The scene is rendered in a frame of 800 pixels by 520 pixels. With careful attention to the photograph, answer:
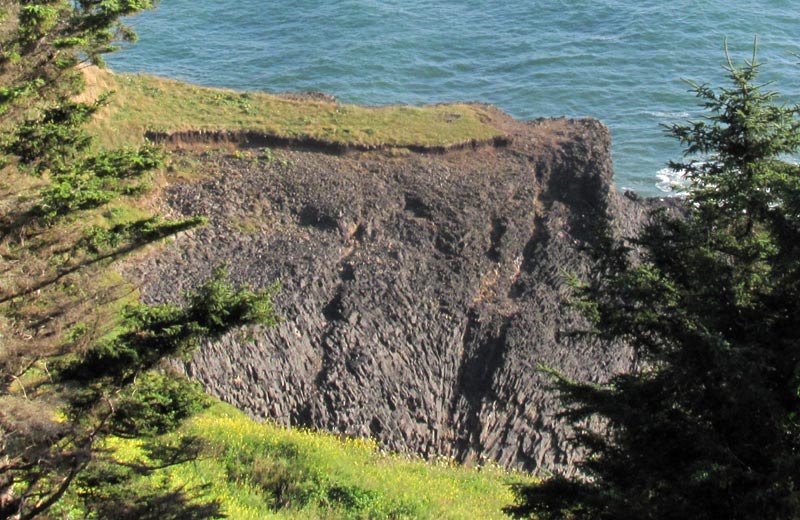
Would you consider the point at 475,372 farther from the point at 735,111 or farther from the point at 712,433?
the point at 712,433

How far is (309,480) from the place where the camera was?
16734 millimetres

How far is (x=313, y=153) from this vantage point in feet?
100

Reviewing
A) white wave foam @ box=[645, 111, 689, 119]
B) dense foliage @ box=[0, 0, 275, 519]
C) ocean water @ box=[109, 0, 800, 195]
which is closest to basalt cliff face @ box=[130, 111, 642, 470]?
dense foliage @ box=[0, 0, 275, 519]

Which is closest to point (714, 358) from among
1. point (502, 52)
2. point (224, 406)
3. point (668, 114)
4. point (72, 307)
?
point (72, 307)

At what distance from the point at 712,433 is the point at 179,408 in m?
6.00

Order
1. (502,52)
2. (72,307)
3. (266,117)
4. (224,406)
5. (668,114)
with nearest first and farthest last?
(72,307)
(224,406)
(266,117)
(668,114)
(502,52)

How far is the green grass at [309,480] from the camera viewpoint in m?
15.4

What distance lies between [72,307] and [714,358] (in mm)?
7143

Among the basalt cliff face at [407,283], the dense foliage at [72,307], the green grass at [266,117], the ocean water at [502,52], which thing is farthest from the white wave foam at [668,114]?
the dense foliage at [72,307]

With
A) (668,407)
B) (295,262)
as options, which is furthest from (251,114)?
(668,407)

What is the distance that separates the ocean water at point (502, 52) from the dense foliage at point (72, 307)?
33.9 meters

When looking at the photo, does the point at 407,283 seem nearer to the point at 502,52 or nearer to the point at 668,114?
the point at 668,114

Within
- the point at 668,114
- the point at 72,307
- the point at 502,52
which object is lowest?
the point at 668,114

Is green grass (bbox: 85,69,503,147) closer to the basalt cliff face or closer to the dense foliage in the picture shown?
the basalt cliff face
